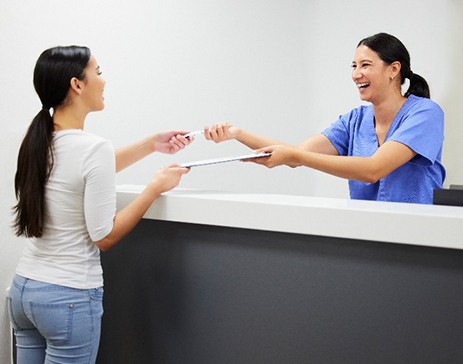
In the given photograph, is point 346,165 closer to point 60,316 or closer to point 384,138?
point 384,138

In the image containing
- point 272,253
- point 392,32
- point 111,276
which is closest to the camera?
point 272,253

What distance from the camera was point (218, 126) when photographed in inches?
69.7

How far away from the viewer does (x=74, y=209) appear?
1.38 m

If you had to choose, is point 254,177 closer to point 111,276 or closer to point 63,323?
point 111,276

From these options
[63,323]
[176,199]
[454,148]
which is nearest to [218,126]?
[176,199]

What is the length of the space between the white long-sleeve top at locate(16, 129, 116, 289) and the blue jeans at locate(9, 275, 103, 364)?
0.8 inches

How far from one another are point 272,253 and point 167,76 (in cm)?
141

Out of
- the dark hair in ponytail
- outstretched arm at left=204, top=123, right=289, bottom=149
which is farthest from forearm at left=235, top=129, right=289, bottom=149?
the dark hair in ponytail

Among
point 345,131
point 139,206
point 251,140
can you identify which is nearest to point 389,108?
point 345,131

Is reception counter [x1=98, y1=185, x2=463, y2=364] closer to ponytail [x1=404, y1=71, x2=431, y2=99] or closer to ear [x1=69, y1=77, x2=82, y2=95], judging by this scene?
ear [x1=69, y1=77, x2=82, y2=95]

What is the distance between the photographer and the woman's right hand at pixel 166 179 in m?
1.45

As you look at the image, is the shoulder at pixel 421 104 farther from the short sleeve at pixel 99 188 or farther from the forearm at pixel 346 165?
the short sleeve at pixel 99 188

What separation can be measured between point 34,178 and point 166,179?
278 millimetres

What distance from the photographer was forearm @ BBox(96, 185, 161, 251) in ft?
4.57
